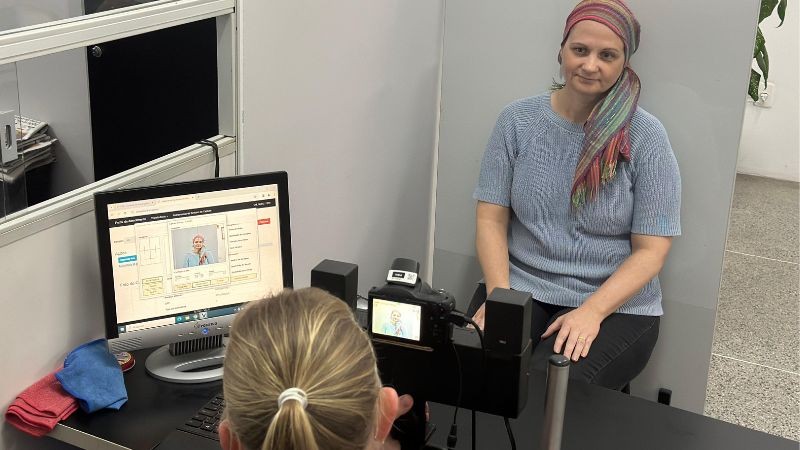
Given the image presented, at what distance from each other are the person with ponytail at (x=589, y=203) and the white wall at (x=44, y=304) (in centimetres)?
97

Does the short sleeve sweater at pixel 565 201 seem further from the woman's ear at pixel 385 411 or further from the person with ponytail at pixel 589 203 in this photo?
the woman's ear at pixel 385 411

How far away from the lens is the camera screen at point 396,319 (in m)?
1.29

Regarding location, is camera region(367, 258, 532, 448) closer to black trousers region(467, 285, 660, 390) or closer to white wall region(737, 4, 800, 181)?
black trousers region(467, 285, 660, 390)

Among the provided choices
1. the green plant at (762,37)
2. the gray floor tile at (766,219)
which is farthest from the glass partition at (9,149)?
the gray floor tile at (766,219)

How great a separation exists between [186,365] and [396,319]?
68 cm

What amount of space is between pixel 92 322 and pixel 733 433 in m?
1.27

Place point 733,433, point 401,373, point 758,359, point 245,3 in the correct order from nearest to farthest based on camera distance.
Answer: point 401,373
point 733,433
point 245,3
point 758,359

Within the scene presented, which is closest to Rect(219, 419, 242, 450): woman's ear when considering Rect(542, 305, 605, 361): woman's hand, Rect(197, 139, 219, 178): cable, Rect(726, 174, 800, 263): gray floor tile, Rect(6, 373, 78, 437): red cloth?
Rect(6, 373, 78, 437): red cloth

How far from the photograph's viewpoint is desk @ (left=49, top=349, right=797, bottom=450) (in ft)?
5.06

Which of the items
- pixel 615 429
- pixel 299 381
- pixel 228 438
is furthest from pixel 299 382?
pixel 615 429

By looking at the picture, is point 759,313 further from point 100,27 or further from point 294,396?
point 294,396

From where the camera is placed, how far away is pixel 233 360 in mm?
1008

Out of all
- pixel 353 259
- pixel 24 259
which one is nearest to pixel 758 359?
pixel 353 259

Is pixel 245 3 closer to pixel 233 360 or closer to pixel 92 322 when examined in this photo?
pixel 92 322
